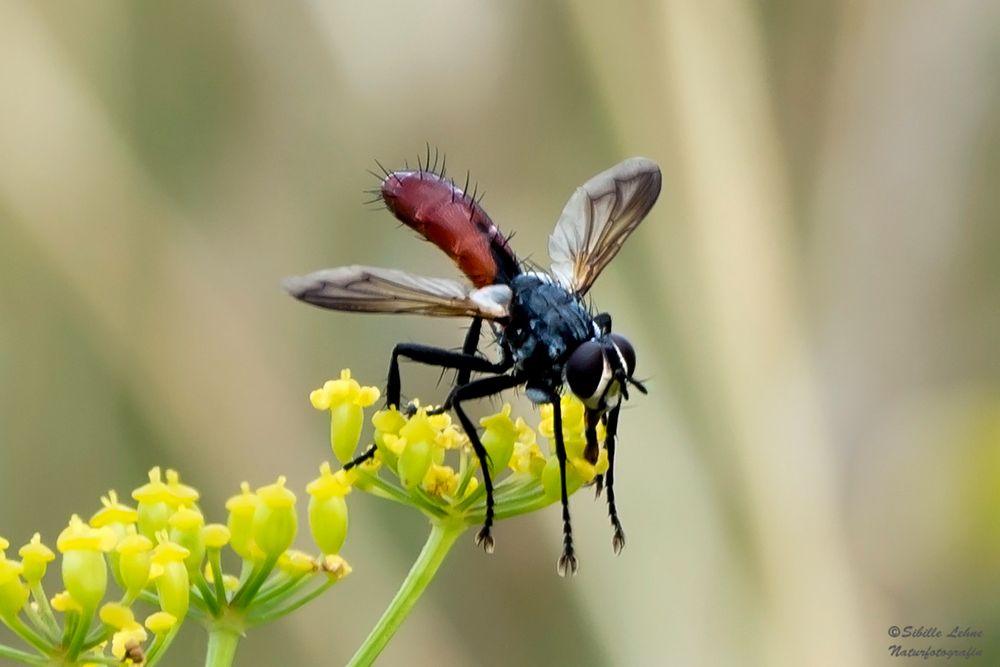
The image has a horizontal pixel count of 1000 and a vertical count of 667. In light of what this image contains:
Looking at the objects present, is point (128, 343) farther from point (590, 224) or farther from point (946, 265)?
point (946, 265)

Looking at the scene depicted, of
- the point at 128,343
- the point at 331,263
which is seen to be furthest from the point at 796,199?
the point at 128,343

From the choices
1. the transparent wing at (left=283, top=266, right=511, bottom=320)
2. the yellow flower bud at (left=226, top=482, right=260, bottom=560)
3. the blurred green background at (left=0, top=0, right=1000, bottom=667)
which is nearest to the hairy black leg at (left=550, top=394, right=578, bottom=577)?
the transparent wing at (left=283, top=266, right=511, bottom=320)

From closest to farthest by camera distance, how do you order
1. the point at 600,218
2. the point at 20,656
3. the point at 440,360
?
the point at 20,656, the point at 440,360, the point at 600,218

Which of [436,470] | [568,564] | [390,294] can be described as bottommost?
[568,564]

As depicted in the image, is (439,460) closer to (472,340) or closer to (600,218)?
(472,340)

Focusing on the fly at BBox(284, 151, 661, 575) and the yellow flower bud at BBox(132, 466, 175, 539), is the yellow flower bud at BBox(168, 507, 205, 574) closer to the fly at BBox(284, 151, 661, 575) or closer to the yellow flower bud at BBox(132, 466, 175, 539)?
the yellow flower bud at BBox(132, 466, 175, 539)

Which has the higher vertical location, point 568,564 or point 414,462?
point 414,462

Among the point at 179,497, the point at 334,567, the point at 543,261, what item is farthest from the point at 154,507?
the point at 543,261
